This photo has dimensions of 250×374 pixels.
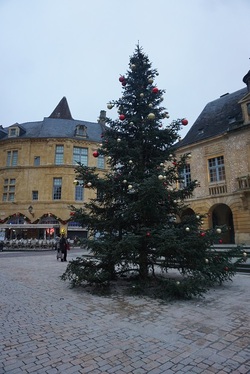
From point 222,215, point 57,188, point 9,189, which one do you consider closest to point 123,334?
point 222,215

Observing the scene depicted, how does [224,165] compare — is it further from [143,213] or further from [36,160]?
[36,160]

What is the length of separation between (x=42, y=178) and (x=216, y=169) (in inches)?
794

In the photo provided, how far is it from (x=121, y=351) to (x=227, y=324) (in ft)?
6.30

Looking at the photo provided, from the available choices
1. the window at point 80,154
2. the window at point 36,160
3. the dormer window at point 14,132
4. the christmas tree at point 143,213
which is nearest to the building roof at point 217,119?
the christmas tree at point 143,213

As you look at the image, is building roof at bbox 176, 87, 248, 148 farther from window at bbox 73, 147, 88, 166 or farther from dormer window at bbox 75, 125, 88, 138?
dormer window at bbox 75, 125, 88, 138

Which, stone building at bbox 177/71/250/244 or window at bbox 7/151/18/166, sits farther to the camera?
window at bbox 7/151/18/166

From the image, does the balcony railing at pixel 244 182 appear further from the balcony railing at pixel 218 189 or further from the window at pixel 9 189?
the window at pixel 9 189

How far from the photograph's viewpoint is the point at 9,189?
30.1 meters

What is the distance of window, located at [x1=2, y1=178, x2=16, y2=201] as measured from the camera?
29.8 m

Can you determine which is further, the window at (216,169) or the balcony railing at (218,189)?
the window at (216,169)

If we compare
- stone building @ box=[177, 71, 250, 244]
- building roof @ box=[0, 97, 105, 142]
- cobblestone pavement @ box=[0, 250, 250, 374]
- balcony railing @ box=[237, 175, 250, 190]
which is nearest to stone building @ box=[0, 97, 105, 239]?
building roof @ box=[0, 97, 105, 142]

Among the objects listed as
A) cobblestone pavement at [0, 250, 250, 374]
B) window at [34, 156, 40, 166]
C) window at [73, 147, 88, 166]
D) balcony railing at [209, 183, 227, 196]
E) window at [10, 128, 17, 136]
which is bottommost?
cobblestone pavement at [0, 250, 250, 374]

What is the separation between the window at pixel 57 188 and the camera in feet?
96.4

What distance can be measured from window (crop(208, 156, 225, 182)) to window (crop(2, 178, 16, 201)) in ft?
75.3
